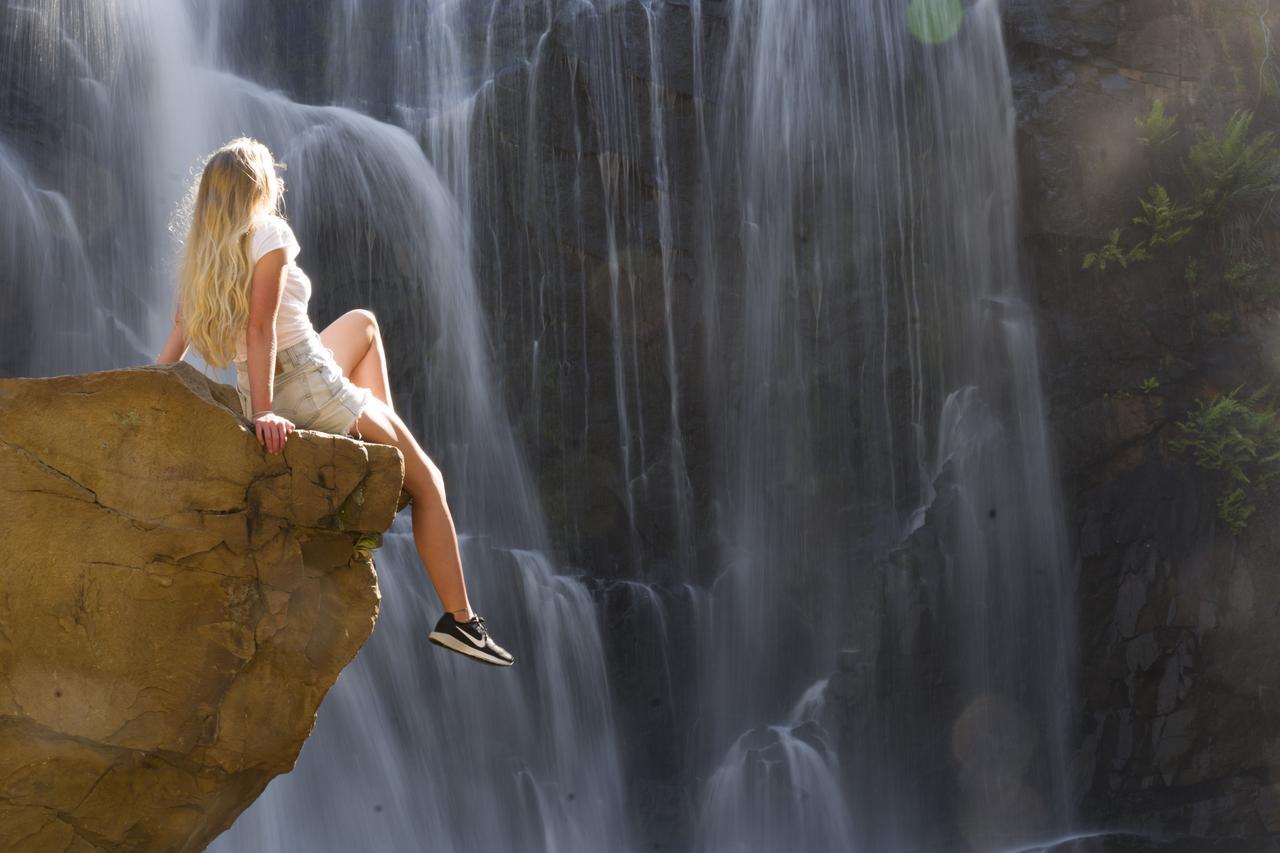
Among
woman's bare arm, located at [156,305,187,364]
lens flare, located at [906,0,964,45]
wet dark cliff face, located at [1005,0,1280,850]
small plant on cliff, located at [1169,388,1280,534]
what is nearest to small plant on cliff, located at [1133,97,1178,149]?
wet dark cliff face, located at [1005,0,1280,850]

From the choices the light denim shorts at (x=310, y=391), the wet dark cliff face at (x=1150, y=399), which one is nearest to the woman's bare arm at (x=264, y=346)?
the light denim shorts at (x=310, y=391)

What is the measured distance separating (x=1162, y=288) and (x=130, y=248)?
873cm

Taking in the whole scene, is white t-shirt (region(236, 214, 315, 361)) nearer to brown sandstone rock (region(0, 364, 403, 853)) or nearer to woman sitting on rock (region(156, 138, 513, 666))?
woman sitting on rock (region(156, 138, 513, 666))

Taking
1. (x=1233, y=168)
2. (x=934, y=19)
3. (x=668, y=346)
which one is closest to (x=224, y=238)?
(x=668, y=346)

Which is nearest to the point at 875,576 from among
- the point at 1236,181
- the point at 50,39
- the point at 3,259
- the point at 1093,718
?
the point at 1093,718

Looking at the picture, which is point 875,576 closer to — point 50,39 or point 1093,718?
point 1093,718

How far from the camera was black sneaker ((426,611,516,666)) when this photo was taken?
3.94 m

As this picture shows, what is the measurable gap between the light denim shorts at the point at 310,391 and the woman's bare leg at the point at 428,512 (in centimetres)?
12

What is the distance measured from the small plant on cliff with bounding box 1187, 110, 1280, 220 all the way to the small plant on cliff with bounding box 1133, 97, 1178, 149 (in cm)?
27

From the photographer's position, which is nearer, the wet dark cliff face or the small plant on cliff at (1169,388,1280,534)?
the wet dark cliff face

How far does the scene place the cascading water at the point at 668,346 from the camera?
9.61m

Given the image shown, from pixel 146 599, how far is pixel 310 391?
0.79 meters

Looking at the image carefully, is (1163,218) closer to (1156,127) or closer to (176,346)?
(1156,127)

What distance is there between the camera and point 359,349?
4285mm
